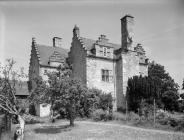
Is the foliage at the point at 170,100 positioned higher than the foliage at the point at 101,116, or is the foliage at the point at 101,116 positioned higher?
the foliage at the point at 170,100

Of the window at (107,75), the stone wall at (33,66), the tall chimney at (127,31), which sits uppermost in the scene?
the tall chimney at (127,31)

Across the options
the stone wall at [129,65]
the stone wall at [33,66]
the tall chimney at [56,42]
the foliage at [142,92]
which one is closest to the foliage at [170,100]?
the stone wall at [129,65]

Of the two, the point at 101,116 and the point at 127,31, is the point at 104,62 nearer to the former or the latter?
the point at 127,31

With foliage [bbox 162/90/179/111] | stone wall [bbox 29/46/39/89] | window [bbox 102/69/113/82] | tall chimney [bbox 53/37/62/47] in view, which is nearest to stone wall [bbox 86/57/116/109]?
window [bbox 102/69/113/82]

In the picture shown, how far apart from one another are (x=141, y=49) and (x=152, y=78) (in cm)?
985

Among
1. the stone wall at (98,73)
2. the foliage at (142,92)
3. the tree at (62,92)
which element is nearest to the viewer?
the tree at (62,92)

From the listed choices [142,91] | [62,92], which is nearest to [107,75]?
[142,91]

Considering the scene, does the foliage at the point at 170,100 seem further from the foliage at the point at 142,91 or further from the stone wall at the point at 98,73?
the stone wall at the point at 98,73

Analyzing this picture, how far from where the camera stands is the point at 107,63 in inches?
1359

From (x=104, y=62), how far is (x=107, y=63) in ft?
1.73

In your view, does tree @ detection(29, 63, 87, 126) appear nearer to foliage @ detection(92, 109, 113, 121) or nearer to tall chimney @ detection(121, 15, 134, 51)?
foliage @ detection(92, 109, 113, 121)

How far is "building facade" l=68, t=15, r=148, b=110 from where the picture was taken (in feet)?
109

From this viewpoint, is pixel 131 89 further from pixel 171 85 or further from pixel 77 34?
pixel 171 85

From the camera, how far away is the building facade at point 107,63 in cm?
3328
